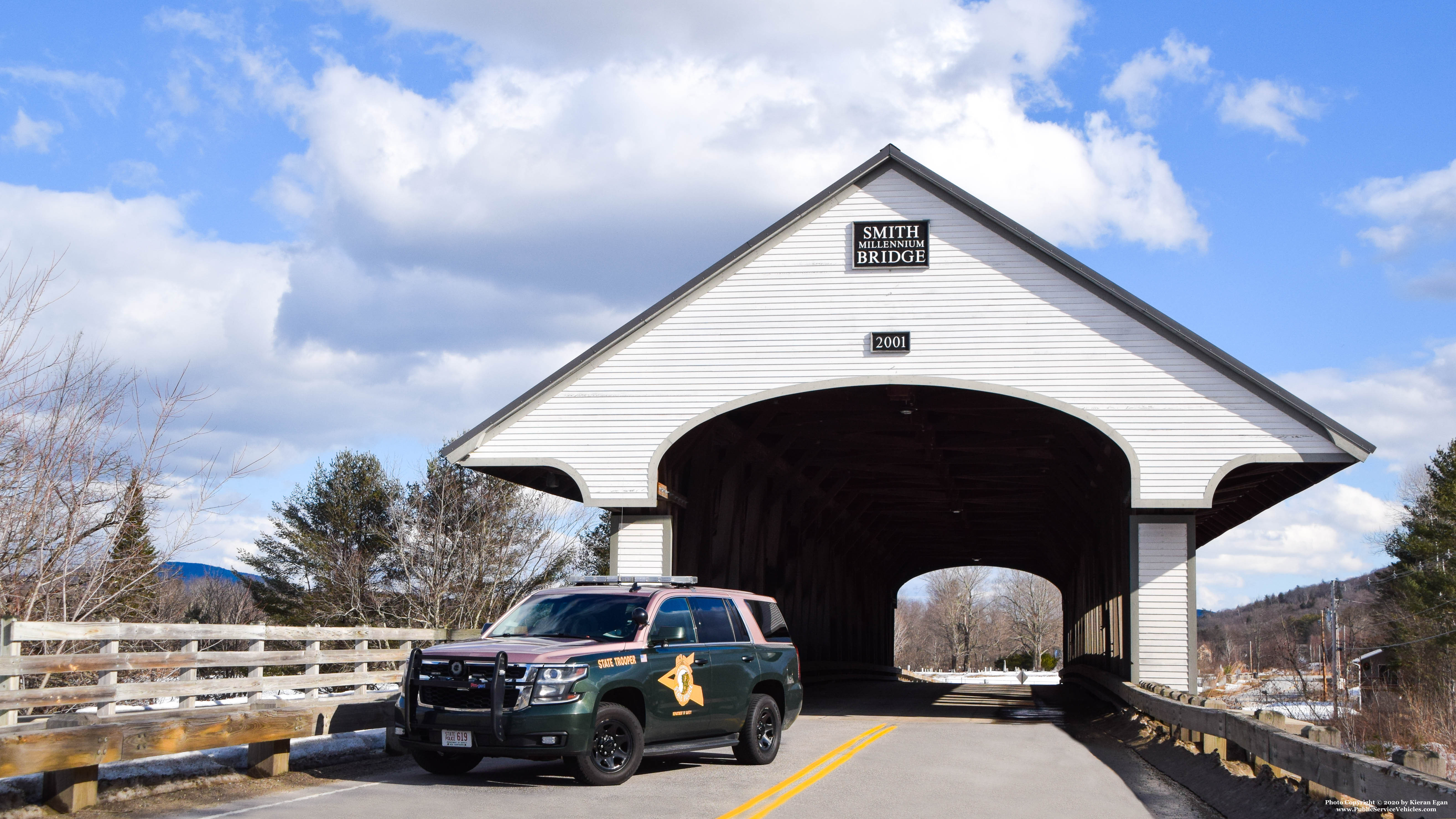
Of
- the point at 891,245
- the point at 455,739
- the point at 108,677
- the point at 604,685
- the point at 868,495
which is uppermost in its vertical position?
the point at 891,245

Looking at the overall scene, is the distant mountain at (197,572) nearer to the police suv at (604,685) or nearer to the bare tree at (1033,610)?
the police suv at (604,685)

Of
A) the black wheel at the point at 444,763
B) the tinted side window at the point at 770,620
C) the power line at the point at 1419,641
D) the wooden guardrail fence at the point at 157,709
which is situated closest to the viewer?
the wooden guardrail fence at the point at 157,709

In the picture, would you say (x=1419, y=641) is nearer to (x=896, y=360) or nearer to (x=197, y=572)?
(x=896, y=360)

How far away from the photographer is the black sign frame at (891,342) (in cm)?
2094

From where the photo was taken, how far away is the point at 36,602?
16078mm

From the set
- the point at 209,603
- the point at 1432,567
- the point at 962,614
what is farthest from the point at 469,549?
the point at 962,614

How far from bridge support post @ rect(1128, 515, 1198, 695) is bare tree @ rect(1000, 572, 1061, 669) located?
105 metres

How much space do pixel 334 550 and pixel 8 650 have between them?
3886 cm

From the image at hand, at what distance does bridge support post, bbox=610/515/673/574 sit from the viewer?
21109 mm

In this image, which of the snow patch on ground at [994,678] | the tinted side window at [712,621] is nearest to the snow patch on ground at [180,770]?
the tinted side window at [712,621]

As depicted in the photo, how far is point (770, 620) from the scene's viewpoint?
14383mm

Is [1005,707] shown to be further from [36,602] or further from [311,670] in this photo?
[36,602]

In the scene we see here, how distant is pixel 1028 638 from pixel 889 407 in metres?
108

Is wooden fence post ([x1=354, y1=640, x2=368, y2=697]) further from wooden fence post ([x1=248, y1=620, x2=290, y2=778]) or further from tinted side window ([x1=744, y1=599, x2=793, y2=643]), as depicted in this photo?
tinted side window ([x1=744, y1=599, x2=793, y2=643])
